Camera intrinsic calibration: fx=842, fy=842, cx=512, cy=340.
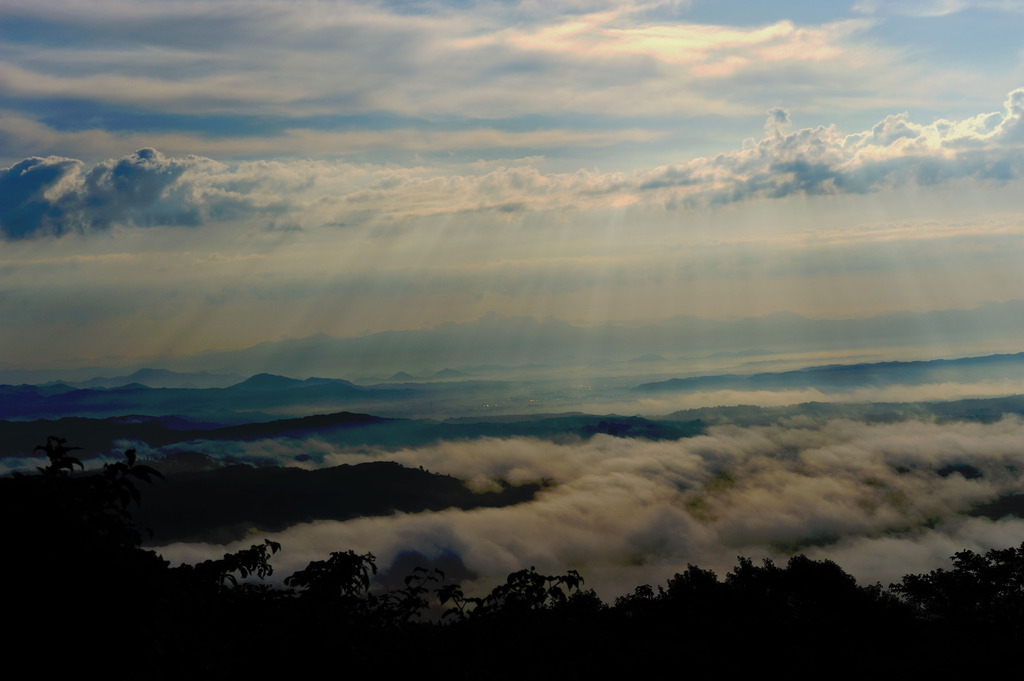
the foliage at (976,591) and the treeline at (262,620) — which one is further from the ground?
the treeline at (262,620)

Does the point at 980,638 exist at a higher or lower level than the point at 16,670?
lower

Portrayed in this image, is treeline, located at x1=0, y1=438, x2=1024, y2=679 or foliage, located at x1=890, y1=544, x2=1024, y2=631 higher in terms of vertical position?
treeline, located at x1=0, y1=438, x2=1024, y2=679

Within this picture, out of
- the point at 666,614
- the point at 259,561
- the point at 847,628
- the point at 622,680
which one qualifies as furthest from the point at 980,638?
the point at 259,561

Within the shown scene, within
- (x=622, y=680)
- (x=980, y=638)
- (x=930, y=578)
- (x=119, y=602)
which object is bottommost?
(x=930, y=578)

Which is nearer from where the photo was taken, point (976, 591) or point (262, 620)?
point (262, 620)

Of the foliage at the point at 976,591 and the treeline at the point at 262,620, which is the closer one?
the treeline at the point at 262,620

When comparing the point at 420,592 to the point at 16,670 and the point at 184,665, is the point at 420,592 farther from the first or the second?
the point at 16,670

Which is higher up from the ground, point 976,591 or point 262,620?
point 262,620

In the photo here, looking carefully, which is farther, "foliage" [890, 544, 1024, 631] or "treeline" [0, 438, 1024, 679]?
"foliage" [890, 544, 1024, 631]

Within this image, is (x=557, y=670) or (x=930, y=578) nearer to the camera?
(x=557, y=670)

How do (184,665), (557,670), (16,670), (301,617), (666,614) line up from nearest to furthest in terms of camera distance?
1. (16,670)
2. (184,665)
3. (301,617)
4. (557,670)
5. (666,614)

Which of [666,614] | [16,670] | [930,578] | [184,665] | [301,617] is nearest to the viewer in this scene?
[16,670]
